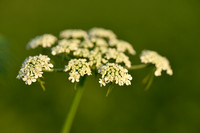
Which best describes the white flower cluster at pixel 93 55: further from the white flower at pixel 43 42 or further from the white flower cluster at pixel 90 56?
the white flower at pixel 43 42

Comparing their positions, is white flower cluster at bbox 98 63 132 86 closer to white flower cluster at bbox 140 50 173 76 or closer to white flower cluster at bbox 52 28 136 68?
white flower cluster at bbox 52 28 136 68

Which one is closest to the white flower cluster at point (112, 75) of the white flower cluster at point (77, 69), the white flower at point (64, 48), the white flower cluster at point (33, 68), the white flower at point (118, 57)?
the white flower cluster at point (77, 69)

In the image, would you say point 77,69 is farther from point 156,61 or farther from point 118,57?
point 156,61

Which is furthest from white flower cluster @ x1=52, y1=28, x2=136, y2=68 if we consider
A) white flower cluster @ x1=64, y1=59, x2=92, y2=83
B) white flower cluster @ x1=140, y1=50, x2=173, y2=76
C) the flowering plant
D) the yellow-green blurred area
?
the yellow-green blurred area

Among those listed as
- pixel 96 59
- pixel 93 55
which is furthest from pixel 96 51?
pixel 96 59

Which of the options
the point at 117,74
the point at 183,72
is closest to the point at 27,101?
the point at 117,74

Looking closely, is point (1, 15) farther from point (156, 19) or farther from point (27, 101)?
point (156, 19)
